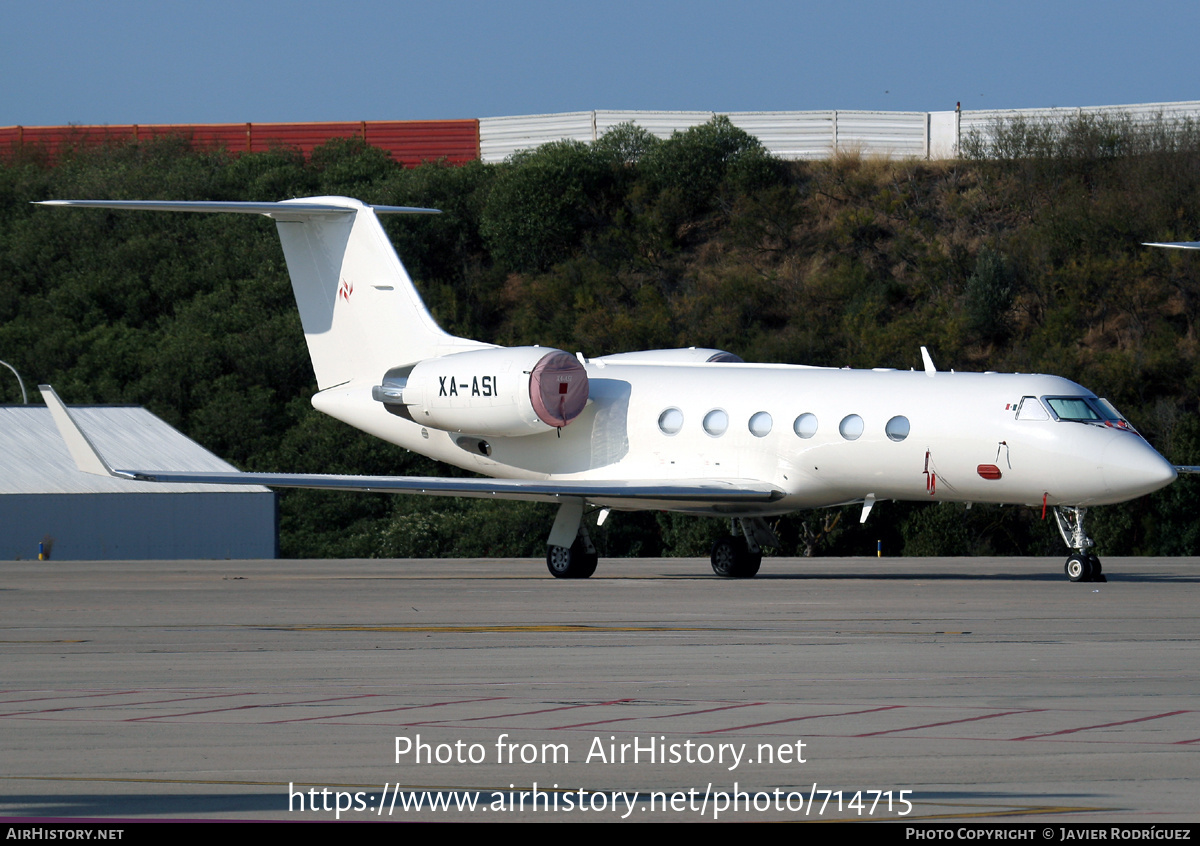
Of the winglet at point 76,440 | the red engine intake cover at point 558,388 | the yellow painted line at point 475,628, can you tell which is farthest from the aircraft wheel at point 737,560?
the winglet at point 76,440

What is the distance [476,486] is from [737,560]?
4.56m

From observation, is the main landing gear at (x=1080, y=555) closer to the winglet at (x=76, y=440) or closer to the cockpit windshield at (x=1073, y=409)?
the cockpit windshield at (x=1073, y=409)

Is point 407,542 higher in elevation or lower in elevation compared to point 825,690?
lower

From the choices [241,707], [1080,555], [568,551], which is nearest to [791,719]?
[241,707]

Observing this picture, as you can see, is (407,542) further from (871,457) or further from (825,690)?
(825,690)

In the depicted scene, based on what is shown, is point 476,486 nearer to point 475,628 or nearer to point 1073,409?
point 475,628

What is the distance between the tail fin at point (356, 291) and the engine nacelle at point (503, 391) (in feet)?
5.43

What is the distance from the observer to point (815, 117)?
6494 centimetres

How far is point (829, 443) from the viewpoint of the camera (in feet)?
73.5

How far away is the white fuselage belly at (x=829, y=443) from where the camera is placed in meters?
20.8
